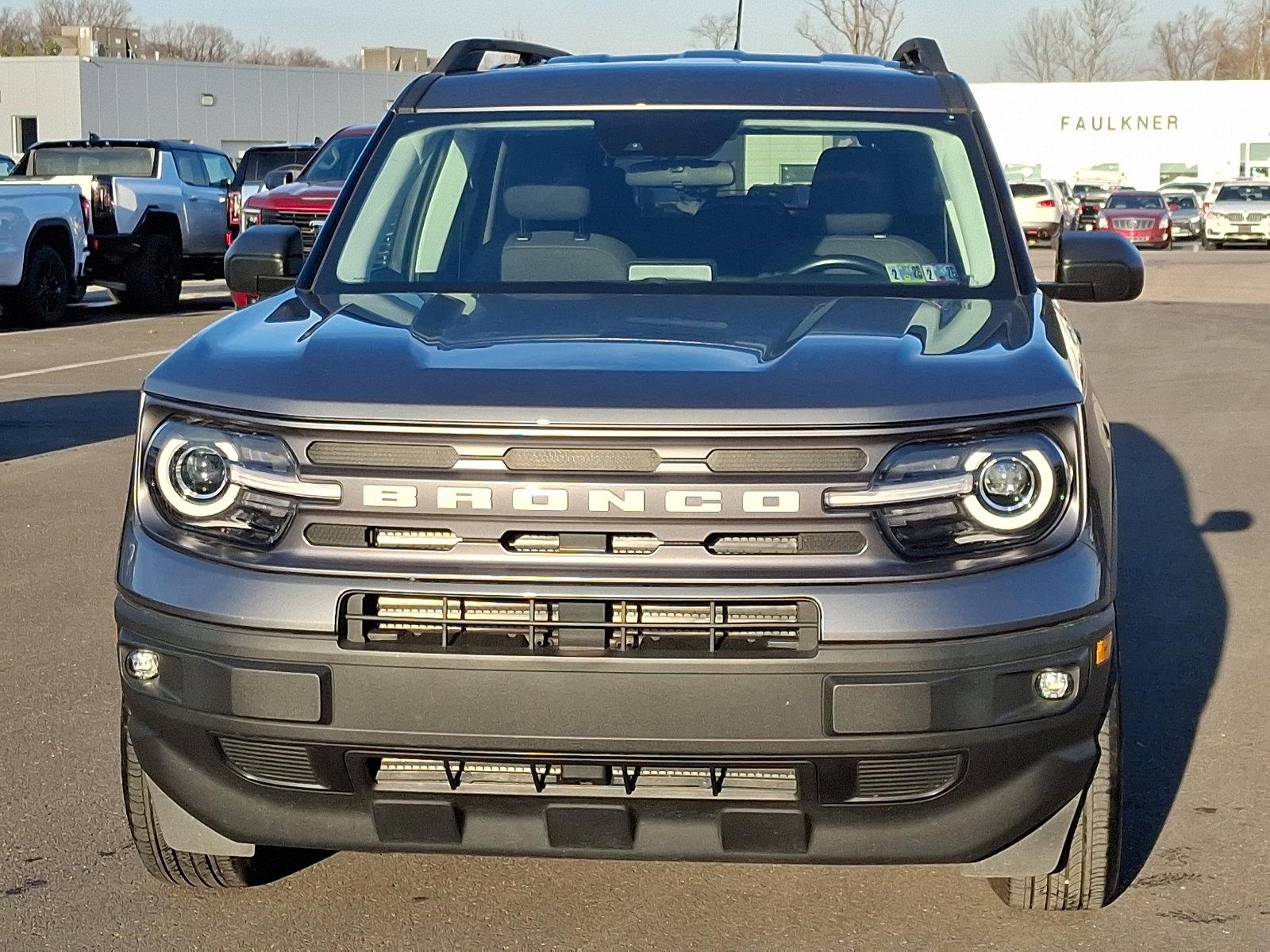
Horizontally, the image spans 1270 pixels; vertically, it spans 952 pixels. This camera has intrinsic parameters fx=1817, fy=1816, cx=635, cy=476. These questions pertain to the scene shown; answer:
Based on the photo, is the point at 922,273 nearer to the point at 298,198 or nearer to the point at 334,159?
the point at 298,198

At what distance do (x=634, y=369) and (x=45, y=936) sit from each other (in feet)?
5.54

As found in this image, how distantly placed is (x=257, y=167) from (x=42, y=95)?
44.2 meters

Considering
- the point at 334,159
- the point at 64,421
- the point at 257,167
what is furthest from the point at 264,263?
the point at 257,167

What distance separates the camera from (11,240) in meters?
17.0

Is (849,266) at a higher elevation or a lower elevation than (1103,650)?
higher

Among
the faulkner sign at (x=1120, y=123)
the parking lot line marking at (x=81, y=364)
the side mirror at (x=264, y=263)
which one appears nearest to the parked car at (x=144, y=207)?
the parking lot line marking at (x=81, y=364)

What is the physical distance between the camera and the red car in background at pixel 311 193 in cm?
1952

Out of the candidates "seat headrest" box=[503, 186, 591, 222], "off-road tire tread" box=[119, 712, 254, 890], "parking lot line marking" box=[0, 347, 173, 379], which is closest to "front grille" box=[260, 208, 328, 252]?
"parking lot line marking" box=[0, 347, 173, 379]

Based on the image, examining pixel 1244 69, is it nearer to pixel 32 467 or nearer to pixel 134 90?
pixel 134 90

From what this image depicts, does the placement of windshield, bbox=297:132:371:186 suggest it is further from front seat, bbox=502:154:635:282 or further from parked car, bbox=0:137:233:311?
front seat, bbox=502:154:635:282

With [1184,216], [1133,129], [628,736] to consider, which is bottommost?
[1184,216]

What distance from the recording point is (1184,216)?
1758 inches

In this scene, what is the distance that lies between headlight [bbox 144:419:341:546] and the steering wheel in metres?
1.59

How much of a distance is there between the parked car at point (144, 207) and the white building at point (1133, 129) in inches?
1835
